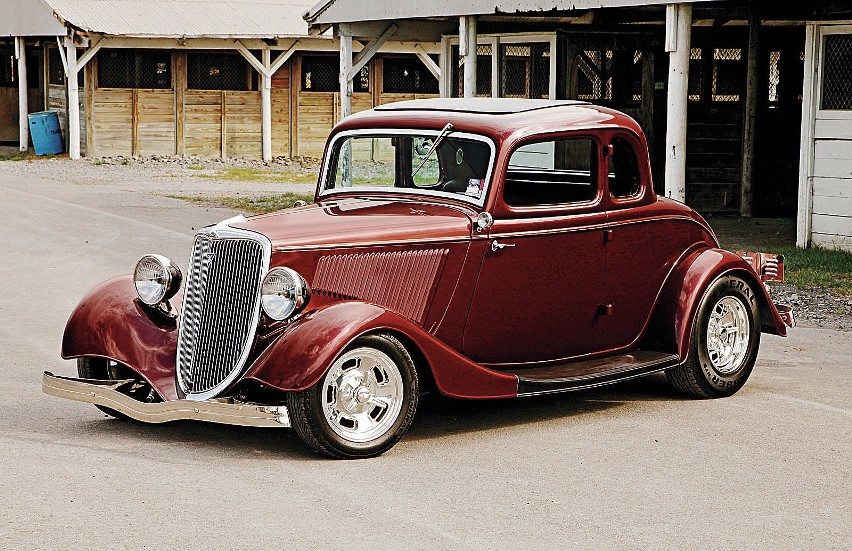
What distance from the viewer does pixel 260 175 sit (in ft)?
96.6

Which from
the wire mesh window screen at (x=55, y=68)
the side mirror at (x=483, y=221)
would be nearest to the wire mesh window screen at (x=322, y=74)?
the wire mesh window screen at (x=55, y=68)

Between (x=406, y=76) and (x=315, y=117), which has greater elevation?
(x=406, y=76)

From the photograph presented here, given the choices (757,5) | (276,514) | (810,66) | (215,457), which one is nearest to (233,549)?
(276,514)

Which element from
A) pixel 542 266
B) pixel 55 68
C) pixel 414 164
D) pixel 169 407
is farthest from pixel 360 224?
pixel 55 68

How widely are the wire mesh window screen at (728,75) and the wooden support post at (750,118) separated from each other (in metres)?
0.27

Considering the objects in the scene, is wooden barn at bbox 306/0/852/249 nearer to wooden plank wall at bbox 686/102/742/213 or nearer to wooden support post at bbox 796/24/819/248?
wooden plank wall at bbox 686/102/742/213

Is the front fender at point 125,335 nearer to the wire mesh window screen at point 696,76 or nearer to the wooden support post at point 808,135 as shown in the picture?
the wooden support post at point 808,135

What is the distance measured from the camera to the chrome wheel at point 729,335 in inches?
326

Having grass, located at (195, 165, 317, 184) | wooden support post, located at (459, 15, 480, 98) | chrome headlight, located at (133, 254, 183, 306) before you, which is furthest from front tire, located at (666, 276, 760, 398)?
grass, located at (195, 165, 317, 184)

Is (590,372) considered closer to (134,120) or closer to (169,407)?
(169,407)

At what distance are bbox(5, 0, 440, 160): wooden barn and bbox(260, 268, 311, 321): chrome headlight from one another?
24486 mm

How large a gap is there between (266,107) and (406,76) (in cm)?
392

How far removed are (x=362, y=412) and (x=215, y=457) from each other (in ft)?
2.46

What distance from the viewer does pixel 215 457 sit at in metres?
6.56
